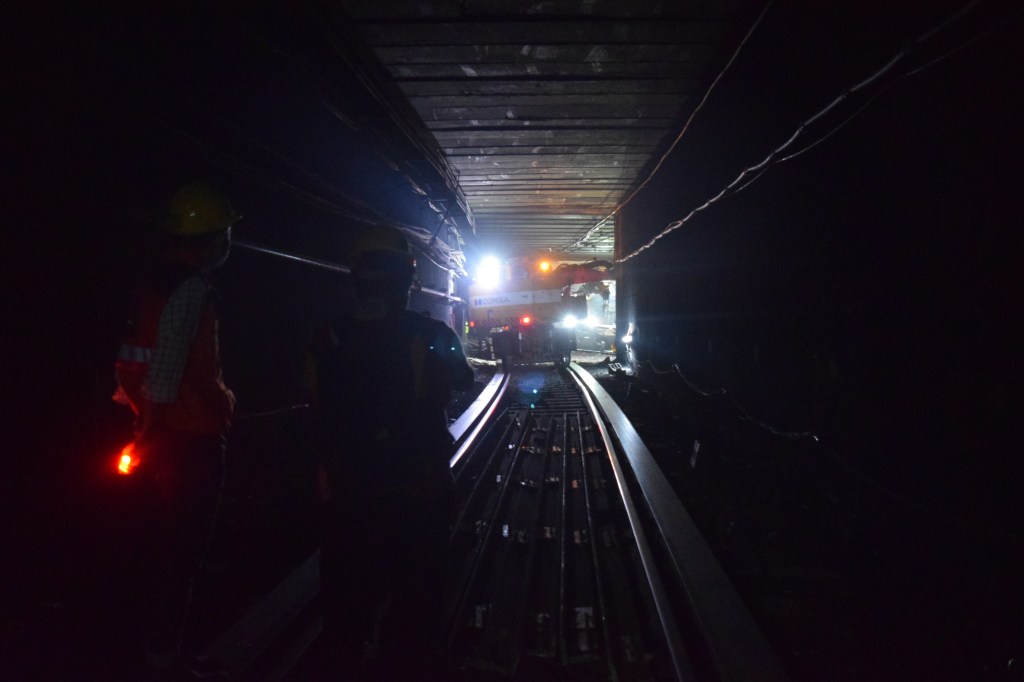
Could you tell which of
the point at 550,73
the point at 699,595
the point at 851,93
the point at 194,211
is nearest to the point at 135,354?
the point at 194,211

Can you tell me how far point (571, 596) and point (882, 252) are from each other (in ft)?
9.92

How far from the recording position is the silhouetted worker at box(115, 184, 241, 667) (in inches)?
70.2

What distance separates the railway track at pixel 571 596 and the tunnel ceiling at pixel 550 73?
169 inches

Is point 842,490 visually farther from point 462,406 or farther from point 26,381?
point 462,406

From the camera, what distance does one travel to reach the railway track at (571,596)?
217 cm

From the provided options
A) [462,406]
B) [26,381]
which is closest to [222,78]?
[26,381]

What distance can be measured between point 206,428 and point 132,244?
56.6 inches

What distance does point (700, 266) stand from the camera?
19.5ft

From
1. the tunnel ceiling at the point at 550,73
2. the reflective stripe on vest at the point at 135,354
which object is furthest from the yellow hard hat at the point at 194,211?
the tunnel ceiling at the point at 550,73

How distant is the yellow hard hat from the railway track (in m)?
1.94

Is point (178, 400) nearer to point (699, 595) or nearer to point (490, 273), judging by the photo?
point (699, 595)

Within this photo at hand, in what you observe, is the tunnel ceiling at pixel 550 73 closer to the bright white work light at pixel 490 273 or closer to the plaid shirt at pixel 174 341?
the plaid shirt at pixel 174 341

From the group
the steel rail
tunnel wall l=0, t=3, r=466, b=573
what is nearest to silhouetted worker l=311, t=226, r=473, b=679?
tunnel wall l=0, t=3, r=466, b=573

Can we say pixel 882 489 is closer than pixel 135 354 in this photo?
No
